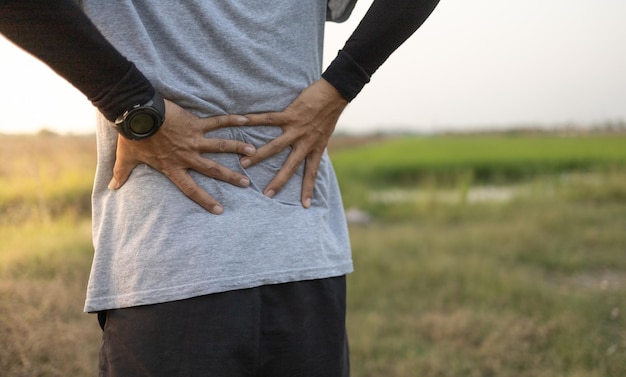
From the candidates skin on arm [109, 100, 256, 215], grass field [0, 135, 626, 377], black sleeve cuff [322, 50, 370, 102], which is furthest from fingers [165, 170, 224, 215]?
grass field [0, 135, 626, 377]

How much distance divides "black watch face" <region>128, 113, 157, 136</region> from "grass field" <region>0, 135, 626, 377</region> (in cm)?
158

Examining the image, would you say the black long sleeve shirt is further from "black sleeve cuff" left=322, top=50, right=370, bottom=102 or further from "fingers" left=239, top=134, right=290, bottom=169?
"black sleeve cuff" left=322, top=50, right=370, bottom=102

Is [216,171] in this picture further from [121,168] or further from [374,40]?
[374,40]

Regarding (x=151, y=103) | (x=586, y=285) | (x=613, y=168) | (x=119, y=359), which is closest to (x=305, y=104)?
(x=151, y=103)

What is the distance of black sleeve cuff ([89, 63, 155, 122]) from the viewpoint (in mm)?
775

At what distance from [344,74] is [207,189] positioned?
29cm

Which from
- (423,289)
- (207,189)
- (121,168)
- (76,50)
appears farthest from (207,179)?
(423,289)

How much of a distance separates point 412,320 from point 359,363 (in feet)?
2.35

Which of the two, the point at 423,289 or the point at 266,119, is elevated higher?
the point at 266,119

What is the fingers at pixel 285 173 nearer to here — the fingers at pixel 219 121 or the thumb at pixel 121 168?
the fingers at pixel 219 121

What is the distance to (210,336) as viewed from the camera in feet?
2.62

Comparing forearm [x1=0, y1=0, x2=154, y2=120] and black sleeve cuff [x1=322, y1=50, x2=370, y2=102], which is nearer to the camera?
forearm [x1=0, y1=0, x2=154, y2=120]

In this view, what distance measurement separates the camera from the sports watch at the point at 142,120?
78 centimetres

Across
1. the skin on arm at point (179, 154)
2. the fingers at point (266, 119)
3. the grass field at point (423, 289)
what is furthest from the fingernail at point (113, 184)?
the grass field at point (423, 289)
